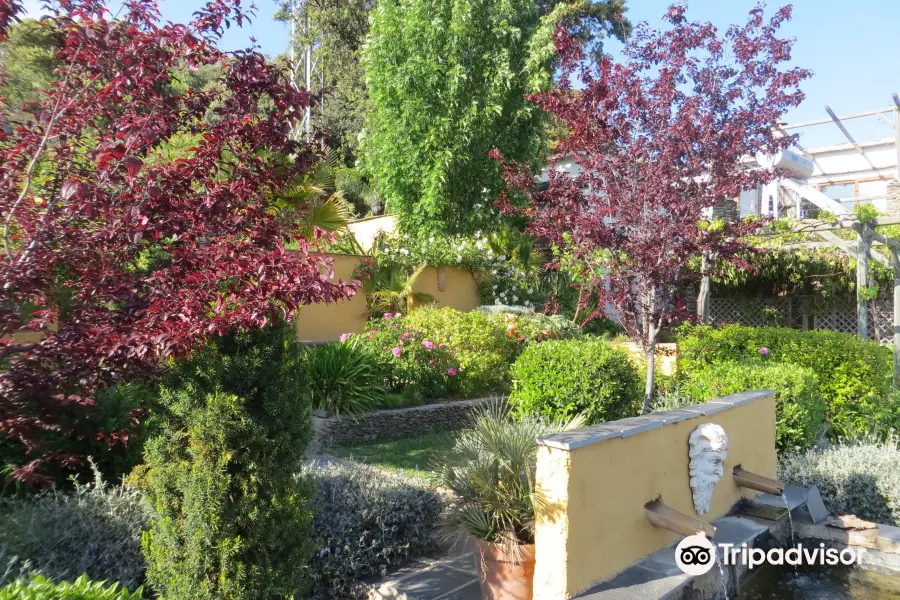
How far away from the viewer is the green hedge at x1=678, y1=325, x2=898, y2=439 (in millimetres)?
7262

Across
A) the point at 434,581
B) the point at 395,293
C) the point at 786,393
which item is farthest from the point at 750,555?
the point at 395,293

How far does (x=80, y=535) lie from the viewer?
358cm

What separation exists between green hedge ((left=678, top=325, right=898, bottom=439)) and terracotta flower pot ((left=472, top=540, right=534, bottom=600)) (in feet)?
16.5

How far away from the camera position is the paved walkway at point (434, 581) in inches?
149

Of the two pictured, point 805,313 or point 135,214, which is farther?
point 805,313

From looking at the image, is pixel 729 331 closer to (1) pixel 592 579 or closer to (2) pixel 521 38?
(1) pixel 592 579

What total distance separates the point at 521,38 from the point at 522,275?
19.6ft

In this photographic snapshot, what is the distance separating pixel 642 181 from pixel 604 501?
3623 millimetres

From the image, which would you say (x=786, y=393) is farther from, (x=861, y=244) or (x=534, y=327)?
(x=534, y=327)

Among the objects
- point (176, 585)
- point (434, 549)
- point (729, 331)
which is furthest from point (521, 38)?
point (176, 585)

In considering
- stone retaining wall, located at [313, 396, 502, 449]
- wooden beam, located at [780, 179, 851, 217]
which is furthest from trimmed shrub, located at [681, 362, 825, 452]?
wooden beam, located at [780, 179, 851, 217]

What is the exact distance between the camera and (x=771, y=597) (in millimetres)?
4648

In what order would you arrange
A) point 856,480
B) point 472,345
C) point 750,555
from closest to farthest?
point 750,555 → point 856,480 → point 472,345

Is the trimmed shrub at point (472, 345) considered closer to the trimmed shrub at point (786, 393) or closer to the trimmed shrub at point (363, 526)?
the trimmed shrub at point (786, 393)
